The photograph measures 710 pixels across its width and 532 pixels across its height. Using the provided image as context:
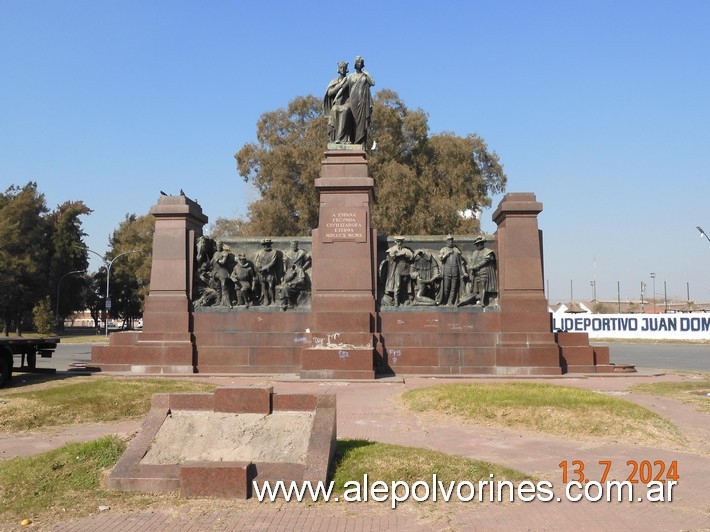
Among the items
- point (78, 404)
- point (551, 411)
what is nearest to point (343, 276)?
point (78, 404)

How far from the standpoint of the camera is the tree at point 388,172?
1599 inches

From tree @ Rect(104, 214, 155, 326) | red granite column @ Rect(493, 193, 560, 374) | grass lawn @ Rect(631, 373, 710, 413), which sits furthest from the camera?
tree @ Rect(104, 214, 155, 326)

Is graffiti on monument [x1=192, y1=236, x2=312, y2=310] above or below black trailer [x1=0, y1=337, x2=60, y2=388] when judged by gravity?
above

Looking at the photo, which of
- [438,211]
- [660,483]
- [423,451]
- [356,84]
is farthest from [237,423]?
[438,211]

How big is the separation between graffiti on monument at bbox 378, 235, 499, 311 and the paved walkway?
267 inches

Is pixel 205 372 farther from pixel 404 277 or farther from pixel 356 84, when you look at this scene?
pixel 356 84

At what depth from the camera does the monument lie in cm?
1750

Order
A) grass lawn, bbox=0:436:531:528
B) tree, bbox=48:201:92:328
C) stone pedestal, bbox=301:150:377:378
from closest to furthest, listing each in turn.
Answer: grass lawn, bbox=0:436:531:528
stone pedestal, bbox=301:150:377:378
tree, bbox=48:201:92:328

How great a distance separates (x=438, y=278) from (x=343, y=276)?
8.66ft

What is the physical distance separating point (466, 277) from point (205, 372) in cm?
752

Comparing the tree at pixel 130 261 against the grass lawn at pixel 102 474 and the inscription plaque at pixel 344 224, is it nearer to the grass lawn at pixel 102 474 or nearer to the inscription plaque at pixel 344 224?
the inscription plaque at pixel 344 224

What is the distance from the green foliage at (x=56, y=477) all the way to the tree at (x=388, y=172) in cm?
3322

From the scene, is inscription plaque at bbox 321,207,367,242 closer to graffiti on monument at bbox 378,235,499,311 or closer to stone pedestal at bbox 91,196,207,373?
graffiti on monument at bbox 378,235,499,311

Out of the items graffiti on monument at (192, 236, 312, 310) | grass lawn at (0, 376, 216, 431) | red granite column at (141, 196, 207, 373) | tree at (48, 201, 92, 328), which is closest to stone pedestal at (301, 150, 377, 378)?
graffiti on monument at (192, 236, 312, 310)
